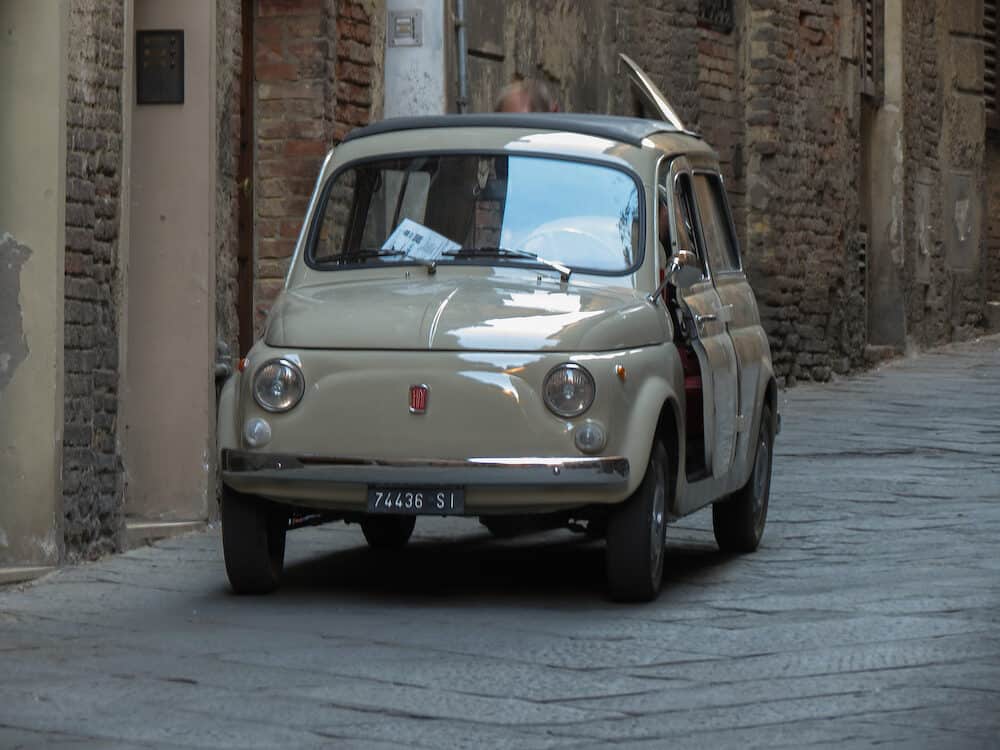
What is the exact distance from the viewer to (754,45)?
758 inches

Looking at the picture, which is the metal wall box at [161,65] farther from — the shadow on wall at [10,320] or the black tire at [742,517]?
the black tire at [742,517]

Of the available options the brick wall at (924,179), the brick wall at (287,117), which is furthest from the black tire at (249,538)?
the brick wall at (924,179)

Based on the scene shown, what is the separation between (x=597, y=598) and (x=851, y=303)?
523 inches

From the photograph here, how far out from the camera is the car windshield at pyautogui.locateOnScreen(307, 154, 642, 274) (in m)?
8.34

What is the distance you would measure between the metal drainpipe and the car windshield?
192 inches

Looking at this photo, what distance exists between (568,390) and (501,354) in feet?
0.81

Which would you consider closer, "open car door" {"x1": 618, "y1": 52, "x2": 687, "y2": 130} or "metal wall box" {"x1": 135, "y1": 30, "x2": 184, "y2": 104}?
"metal wall box" {"x1": 135, "y1": 30, "x2": 184, "y2": 104}

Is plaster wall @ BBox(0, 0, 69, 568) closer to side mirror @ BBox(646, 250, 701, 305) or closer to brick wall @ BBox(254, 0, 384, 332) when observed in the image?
side mirror @ BBox(646, 250, 701, 305)

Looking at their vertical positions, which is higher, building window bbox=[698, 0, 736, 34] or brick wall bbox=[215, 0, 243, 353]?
building window bbox=[698, 0, 736, 34]

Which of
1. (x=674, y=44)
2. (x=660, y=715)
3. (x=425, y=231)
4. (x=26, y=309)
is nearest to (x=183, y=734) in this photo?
(x=660, y=715)

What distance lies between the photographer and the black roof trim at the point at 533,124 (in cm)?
868

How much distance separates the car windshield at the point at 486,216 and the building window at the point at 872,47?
43.8 ft

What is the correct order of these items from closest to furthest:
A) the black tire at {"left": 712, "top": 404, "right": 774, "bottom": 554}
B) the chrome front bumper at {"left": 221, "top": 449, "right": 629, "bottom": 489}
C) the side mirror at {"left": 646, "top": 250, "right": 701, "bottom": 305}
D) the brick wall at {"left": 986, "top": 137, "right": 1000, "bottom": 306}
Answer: the chrome front bumper at {"left": 221, "top": 449, "right": 629, "bottom": 489}
the side mirror at {"left": 646, "top": 250, "right": 701, "bottom": 305}
the black tire at {"left": 712, "top": 404, "right": 774, "bottom": 554}
the brick wall at {"left": 986, "top": 137, "right": 1000, "bottom": 306}

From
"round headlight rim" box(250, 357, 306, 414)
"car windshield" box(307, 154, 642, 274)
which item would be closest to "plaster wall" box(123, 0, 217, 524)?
"car windshield" box(307, 154, 642, 274)
